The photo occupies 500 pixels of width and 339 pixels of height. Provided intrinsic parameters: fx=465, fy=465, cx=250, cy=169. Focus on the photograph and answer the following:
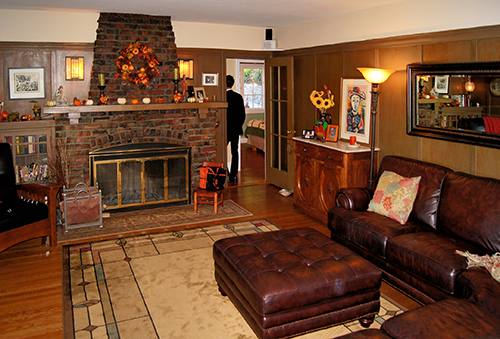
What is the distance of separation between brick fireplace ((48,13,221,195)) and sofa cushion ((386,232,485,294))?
12.0 feet

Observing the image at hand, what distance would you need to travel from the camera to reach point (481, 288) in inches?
113

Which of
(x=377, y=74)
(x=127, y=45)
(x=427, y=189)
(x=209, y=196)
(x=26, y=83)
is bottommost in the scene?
(x=209, y=196)

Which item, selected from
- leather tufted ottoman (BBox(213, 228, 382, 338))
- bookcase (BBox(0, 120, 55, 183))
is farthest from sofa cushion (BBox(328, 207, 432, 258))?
bookcase (BBox(0, 120, 55, 183))

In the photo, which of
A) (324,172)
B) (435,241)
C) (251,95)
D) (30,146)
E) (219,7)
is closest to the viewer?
(435,241)

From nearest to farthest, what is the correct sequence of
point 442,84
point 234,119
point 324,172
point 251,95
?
point 442,84 < point 324,172 < point 234,119 < point 251,95

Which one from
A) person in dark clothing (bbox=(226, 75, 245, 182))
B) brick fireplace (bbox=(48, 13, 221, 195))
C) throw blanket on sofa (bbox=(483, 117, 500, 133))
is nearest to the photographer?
throw blanket on sofa (bbox=(483, 117, 500, 133))

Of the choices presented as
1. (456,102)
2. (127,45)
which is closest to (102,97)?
(127,45)

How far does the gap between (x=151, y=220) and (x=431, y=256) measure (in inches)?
139

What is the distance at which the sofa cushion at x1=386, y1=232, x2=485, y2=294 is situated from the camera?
3232 mm

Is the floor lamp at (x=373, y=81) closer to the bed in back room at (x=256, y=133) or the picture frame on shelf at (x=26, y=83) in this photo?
the picture frame on shelf at (x=26, y=83)

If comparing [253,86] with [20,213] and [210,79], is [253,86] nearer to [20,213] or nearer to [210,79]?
[210,79]

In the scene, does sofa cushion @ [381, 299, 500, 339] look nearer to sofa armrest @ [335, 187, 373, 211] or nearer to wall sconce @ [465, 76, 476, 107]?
sofa armrest @ [335, 187, 373, 211]

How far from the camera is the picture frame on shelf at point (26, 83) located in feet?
19.9

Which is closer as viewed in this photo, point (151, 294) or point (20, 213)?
point (151, 294)
